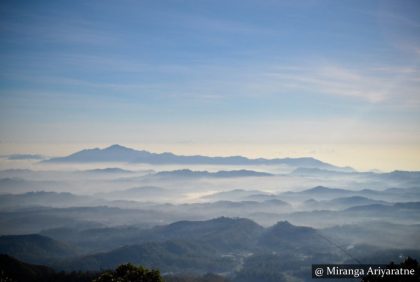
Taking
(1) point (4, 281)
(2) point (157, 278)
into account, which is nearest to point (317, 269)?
(2) point (157, 278)

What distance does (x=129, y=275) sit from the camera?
59.0 metres

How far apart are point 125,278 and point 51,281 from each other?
163 metres

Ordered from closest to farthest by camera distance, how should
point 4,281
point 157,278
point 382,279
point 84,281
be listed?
point 382,279, point 157,278, point 4,281, point 84,281

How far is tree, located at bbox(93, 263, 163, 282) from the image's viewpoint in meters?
57.2

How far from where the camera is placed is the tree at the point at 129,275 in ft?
188

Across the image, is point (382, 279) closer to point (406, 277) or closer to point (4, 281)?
point (406, 277)

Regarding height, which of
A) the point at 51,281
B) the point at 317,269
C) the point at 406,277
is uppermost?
the point at 406,277

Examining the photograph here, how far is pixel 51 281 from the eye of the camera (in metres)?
197

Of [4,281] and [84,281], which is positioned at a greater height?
[4,281]

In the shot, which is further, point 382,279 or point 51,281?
point 51,281

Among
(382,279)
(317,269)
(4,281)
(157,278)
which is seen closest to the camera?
(382,279)

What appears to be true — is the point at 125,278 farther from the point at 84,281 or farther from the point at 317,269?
the point at 84,281

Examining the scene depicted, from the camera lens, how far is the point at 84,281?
19450 centimetres

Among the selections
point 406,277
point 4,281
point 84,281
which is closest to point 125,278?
point 4,281
